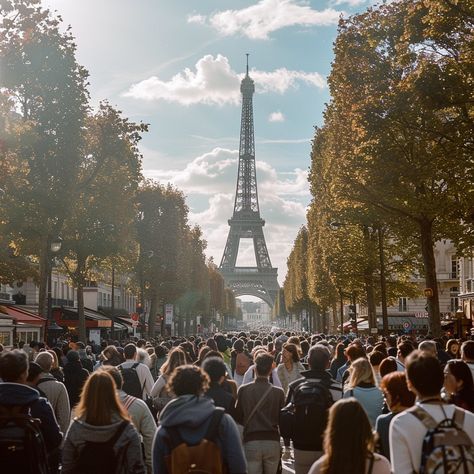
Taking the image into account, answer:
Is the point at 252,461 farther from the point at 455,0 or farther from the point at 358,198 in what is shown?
the point at 358,198

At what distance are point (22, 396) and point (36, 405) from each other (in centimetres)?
45

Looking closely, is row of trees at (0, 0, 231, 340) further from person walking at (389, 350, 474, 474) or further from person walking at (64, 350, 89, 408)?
person walking at (389, 350, 474, 474)

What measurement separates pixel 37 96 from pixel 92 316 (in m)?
25.3

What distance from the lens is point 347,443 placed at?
17.9 feet

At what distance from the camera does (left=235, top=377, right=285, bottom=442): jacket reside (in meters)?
9.69

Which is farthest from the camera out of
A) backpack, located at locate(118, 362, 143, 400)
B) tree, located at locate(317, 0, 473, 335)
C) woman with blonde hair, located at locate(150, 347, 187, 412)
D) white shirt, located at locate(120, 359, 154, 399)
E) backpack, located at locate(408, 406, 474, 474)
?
tree, located at locate(317, 0, 473, 335)

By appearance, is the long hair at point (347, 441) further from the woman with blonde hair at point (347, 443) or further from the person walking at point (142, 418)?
the person walking at point (142, 418)

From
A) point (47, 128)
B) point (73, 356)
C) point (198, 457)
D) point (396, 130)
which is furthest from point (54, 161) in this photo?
point (198, 457)

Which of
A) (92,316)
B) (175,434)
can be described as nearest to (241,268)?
(92,316)

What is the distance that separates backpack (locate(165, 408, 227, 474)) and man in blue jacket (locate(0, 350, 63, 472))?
178 centimetres

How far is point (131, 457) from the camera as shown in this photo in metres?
6.82

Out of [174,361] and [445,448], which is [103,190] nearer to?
[174,361]

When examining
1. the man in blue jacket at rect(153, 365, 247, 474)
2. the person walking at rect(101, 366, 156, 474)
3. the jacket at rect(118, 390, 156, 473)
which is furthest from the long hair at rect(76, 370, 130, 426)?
the jacket at rect(118, 390, 156, 473)

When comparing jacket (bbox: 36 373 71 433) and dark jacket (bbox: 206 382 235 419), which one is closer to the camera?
dark jacket (bbox: 206 382 235 419)
